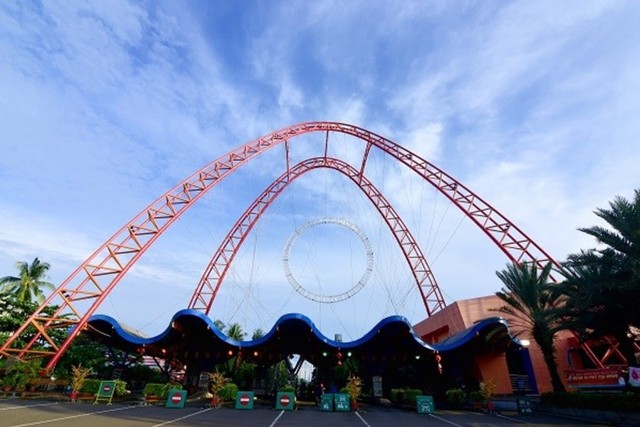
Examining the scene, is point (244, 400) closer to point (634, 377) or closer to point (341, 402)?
point (341, 402)

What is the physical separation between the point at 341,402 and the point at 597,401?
14.0 m

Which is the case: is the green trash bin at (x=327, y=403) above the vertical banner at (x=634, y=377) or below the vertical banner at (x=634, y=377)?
below

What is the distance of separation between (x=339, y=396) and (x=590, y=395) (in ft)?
45.8

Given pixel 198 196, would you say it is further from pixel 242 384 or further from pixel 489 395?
pixel 489 395

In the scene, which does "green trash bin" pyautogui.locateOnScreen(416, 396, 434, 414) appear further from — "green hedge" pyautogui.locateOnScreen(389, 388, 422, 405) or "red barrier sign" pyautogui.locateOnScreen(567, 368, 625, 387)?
"red barrier sign" pyautogui.locateOnScreen(567, 368, 625, 387)

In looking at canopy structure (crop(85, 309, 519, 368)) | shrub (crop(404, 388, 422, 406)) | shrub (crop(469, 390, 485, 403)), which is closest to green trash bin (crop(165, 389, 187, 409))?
canopy structure (crop(85, 309, 519, 368))

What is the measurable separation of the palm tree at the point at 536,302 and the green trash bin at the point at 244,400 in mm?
18785

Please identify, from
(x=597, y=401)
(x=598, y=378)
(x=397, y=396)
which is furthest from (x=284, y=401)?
(x=598, y=378)

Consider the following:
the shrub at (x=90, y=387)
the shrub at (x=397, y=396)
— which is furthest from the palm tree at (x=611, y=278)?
the shrub at (x=90, y=387)

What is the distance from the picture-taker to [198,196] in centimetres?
3403

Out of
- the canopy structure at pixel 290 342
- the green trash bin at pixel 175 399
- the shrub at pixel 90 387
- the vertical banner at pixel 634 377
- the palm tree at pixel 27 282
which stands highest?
the palm tree at pixel 27 282

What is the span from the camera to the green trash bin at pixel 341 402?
23000mm

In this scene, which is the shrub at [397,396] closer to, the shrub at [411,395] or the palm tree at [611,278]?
the shrub at [411,395]

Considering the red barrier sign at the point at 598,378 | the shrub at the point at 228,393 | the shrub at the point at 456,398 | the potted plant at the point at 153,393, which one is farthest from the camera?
the shrub at the point at 456,398
